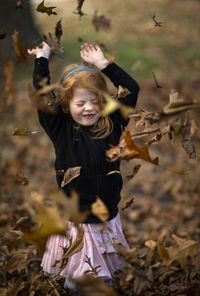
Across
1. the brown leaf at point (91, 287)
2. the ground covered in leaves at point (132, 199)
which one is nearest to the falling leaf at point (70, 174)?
the ground covered in leaves at point (132, 199)

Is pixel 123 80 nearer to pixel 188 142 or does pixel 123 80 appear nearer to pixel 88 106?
pixel 88 106

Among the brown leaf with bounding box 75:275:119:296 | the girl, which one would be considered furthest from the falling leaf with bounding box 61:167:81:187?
the brown leaf with bounding box 75:275:119:296

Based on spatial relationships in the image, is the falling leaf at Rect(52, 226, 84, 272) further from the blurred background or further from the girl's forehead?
the girl's forehead

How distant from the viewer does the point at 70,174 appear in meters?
2.04

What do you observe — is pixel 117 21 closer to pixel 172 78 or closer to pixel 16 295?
pixel 172 78

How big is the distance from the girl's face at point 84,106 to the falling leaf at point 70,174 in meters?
0.30

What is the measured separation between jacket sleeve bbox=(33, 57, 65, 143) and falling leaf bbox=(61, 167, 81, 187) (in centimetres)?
28

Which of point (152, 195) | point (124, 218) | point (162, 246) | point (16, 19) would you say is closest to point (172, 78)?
point (16, 19)

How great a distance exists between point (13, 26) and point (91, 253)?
5950 mm

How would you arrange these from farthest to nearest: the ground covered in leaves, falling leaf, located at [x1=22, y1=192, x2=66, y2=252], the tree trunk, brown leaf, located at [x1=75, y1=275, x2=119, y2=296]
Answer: the tree trunk → the ground covered in leaves → falling leaf, located at [x1=22, y1=192, x2=66, y2=252] → brown leaf, located at [x1=75, y1=275, x2=119, y2=296]

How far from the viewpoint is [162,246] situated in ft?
6.13

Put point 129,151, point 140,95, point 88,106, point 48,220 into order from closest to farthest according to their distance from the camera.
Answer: point 48,220 < point 129,151 < point 88,106 < point 140,95

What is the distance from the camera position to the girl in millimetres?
2094

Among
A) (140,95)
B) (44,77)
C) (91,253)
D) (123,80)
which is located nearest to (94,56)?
(123,80)
